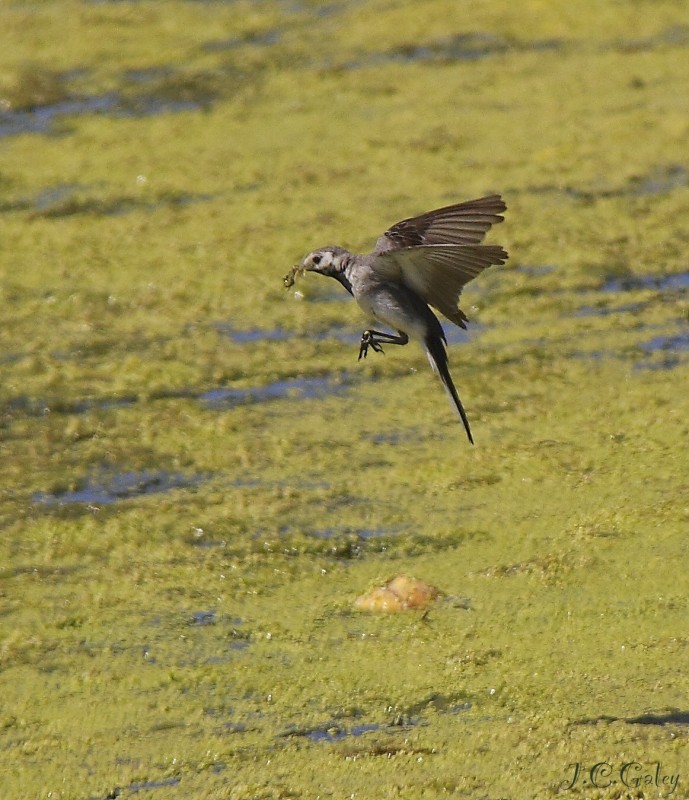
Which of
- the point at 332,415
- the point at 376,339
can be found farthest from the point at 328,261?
the point at 332,415

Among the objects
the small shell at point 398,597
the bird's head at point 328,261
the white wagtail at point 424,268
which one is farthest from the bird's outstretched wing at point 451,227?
the small shell at point 398,597

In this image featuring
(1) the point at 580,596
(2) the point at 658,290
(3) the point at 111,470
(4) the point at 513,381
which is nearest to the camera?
(1) the point at 580,596

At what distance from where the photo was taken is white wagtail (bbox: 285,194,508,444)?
13.1 ft

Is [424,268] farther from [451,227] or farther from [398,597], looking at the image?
[398,597]

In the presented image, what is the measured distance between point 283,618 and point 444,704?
65 cm

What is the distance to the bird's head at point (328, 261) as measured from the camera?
14.8 ft

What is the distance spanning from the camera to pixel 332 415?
18.8 ft

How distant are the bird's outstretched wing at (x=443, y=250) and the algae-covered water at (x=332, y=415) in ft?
3.09

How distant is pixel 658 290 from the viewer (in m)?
6.55

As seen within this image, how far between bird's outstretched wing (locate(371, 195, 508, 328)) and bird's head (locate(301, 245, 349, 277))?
0.91 ft

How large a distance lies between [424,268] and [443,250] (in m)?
0.16

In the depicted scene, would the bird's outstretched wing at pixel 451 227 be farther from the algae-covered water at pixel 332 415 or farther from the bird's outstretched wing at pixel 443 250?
the algae-covered water at pixel 332 415

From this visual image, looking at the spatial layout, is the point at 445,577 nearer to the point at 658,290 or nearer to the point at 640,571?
the point at 640,571

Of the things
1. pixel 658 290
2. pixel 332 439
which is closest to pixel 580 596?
pixel 332 439
